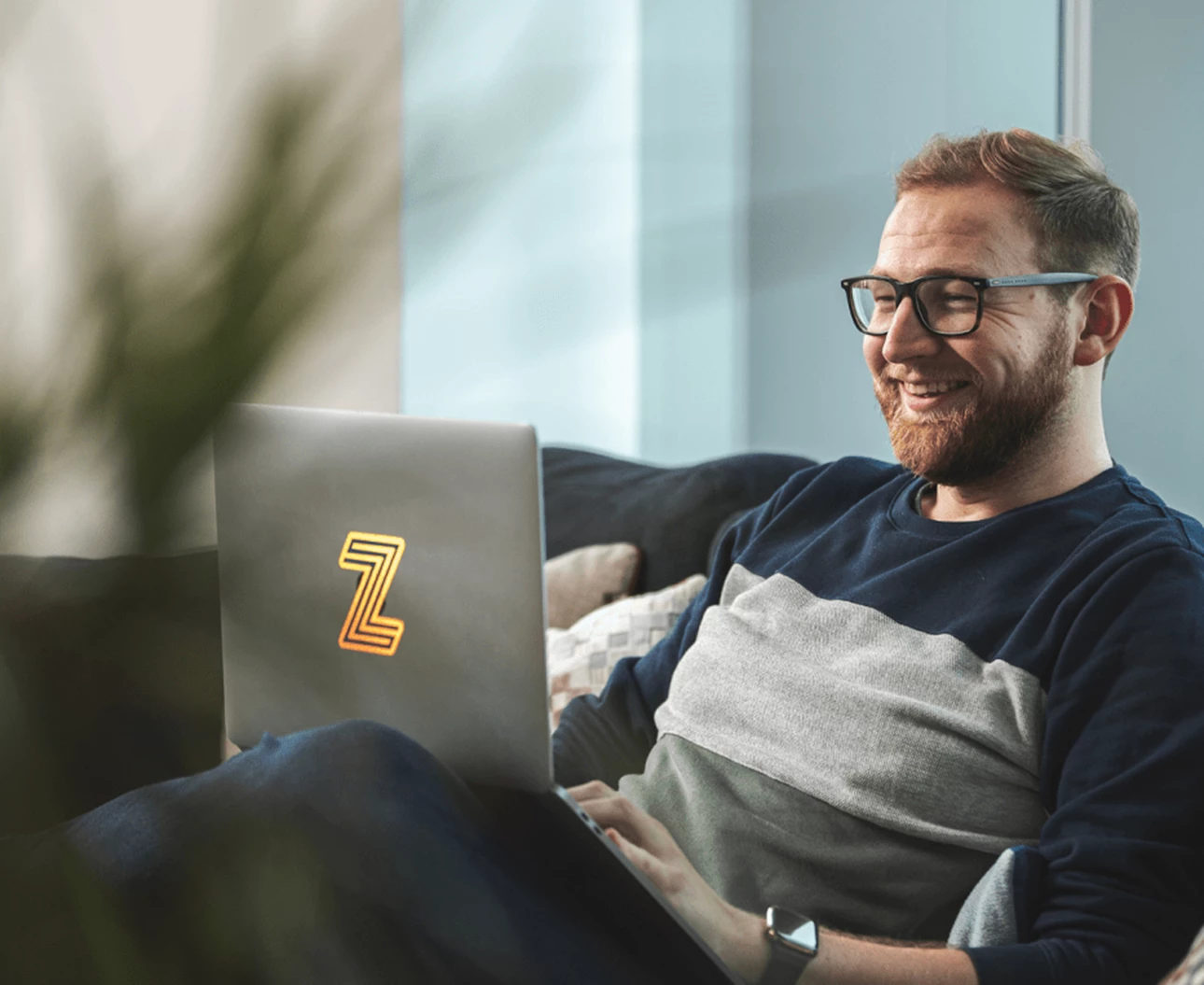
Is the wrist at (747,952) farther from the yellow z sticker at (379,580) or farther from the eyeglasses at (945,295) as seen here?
the eyeglasses at (945,295)

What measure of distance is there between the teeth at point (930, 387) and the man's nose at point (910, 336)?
0.11ft

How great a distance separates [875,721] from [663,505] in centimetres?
84

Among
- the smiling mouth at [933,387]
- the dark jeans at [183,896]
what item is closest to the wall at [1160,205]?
the smiling mouth at [933,387]

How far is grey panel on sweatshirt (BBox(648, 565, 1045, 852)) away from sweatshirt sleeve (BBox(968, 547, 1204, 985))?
0.06 metres

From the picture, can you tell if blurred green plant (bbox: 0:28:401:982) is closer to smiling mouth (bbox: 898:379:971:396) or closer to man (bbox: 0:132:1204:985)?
man (bbox: 0:132:1204:985)

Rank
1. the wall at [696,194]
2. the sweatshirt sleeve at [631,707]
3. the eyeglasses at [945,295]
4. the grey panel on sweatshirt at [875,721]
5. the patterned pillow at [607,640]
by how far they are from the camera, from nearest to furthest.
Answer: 1. the grey panel on sweatshirt at [875,721]
2. the eyeglasses at [945,295]
3. the sweatshirt sleeve at [631,707]
4. the patterned pillow at [607,640]
5. the wall at [696,194]

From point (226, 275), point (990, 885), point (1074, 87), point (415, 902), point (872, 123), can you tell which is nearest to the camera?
A: point (226, 275)

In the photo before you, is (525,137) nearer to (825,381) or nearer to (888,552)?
(888,552)

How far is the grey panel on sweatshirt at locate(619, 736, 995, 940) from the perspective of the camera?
110 cm

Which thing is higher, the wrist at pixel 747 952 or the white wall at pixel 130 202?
the white wall at pixel 130 202

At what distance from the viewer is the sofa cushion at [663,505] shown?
6.16 ft

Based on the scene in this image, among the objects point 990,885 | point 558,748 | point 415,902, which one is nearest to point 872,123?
point 558,748

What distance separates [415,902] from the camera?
74 centimetres

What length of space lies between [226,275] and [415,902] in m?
0.64
